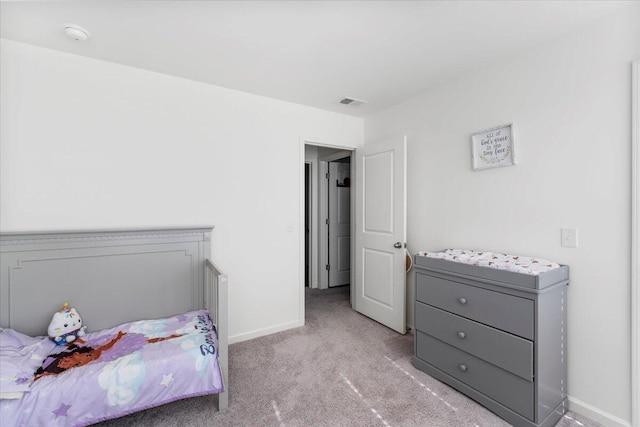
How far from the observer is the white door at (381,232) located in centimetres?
291

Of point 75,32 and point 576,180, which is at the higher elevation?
point 75,32

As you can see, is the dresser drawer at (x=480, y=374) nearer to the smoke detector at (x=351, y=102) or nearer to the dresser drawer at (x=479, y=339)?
the dresser drawer at (x=479, y=339)

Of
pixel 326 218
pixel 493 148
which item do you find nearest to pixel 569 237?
pixel 493 148

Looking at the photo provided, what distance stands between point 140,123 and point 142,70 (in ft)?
1.35

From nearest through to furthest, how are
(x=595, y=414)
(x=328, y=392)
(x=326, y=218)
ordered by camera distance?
1. (x=595, y=414)
2. (x=328, y=392)
3. (x=326, y=218)

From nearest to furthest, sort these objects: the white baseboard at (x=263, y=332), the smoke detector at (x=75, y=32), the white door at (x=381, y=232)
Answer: the smoke detector at (x=75, y=32)
the white baseboard at (x=263, y=332)
the white door at (x=381, y=232)

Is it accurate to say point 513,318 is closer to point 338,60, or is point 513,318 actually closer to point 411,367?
point 411,367

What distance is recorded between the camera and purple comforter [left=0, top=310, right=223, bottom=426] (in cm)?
142

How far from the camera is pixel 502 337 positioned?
1785 mm

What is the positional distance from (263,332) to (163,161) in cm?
179

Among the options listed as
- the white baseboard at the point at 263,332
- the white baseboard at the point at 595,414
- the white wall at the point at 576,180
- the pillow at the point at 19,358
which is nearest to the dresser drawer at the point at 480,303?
the white wall at the point at 576,180

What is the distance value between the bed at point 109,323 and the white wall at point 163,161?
0.56 ft

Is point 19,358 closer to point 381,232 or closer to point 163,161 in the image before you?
point 163,161

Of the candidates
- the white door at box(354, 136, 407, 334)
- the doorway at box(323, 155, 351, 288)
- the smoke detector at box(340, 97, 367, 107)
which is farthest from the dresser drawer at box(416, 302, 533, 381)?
the doorway at box(323, 155, 351, 288)
